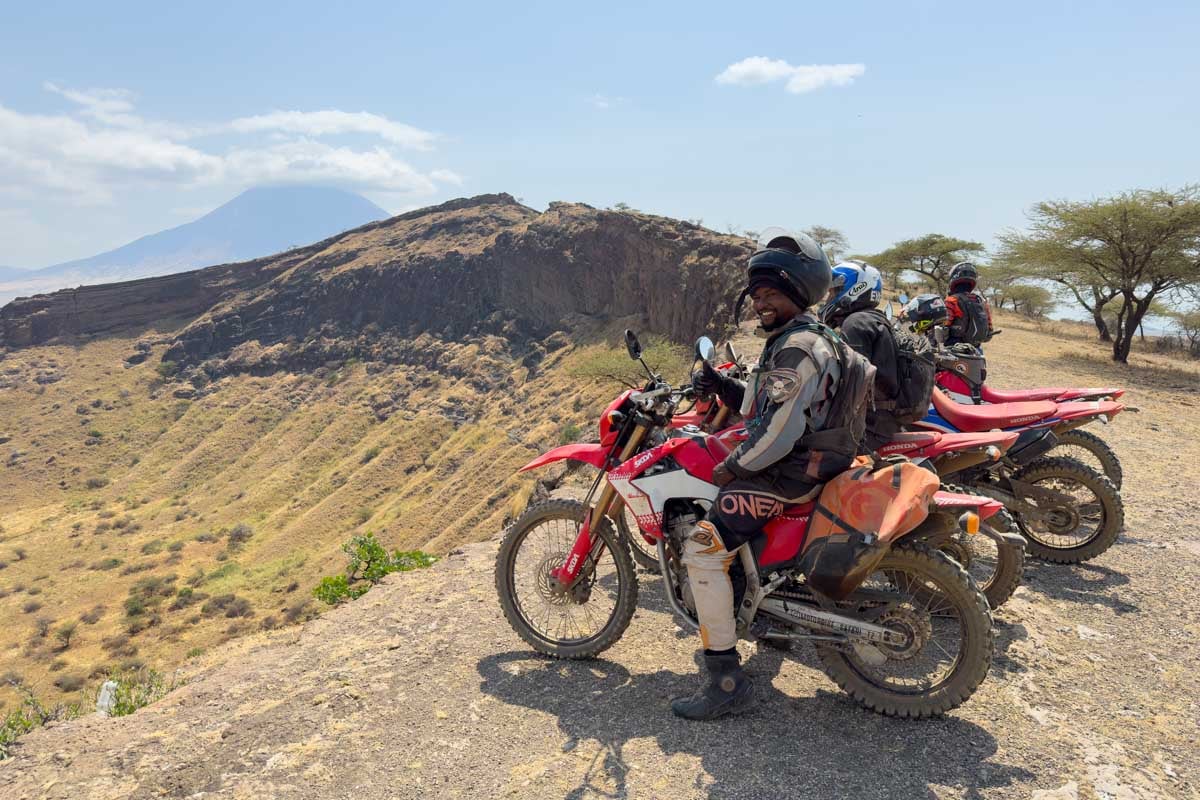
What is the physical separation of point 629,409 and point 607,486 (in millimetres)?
496

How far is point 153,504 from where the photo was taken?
5141 centimetres

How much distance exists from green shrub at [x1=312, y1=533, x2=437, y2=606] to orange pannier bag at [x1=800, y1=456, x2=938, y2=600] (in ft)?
17.0

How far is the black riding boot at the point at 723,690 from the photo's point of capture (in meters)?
3.57

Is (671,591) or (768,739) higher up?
(671,591)

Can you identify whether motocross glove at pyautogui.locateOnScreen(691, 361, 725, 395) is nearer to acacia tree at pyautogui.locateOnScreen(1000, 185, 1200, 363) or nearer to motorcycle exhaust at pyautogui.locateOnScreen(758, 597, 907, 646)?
motorcycle exhaust at pyautogui.locateOnScreen(758, 597, 907, 646)

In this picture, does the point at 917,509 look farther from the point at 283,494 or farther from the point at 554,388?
the point at 283,494

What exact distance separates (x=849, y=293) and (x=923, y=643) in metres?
2.54

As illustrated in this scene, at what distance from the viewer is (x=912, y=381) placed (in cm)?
451

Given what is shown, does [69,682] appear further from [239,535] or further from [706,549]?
[706,549]

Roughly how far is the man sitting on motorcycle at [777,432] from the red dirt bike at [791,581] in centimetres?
16

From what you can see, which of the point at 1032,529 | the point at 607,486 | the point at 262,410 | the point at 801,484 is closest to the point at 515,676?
the point at 607,486

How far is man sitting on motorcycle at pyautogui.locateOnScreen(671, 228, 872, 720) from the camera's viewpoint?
3.23 m

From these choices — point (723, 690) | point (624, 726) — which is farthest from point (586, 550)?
point (723, 690)

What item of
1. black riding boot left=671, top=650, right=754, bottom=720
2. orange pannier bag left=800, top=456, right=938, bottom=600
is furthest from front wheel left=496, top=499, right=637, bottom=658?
orange pannier bag left=800, top=456, right=938, bottom=600
